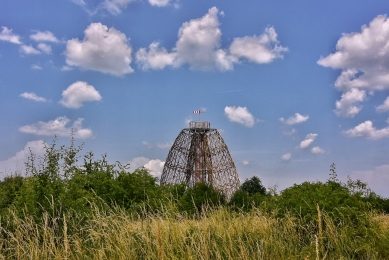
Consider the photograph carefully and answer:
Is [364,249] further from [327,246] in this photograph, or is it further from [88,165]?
[88,165]

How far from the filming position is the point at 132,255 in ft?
17.6

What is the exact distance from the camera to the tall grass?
5410 mm

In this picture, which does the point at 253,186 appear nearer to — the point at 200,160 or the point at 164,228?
the point at 200,160

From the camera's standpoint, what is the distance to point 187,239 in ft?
20.1

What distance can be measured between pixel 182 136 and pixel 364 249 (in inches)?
675

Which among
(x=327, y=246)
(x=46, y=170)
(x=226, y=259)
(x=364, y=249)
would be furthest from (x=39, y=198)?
(x=364, y=249)

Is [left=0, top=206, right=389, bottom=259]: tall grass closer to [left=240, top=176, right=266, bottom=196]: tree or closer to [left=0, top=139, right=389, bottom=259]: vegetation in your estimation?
[left=0, top=139, right=389, bottom=259]: vegetation

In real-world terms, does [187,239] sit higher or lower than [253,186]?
lower

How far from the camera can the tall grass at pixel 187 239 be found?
5.41 metres

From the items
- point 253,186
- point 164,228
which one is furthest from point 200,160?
point 164,228

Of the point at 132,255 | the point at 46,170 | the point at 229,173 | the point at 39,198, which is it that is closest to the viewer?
the point at 132,255

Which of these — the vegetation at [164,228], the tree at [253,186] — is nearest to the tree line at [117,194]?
the vegetation at [164,228]

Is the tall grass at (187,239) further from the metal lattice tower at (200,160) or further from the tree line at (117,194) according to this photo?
the metal lattice tower at (200,160)

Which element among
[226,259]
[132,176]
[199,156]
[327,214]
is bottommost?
[226,259]
